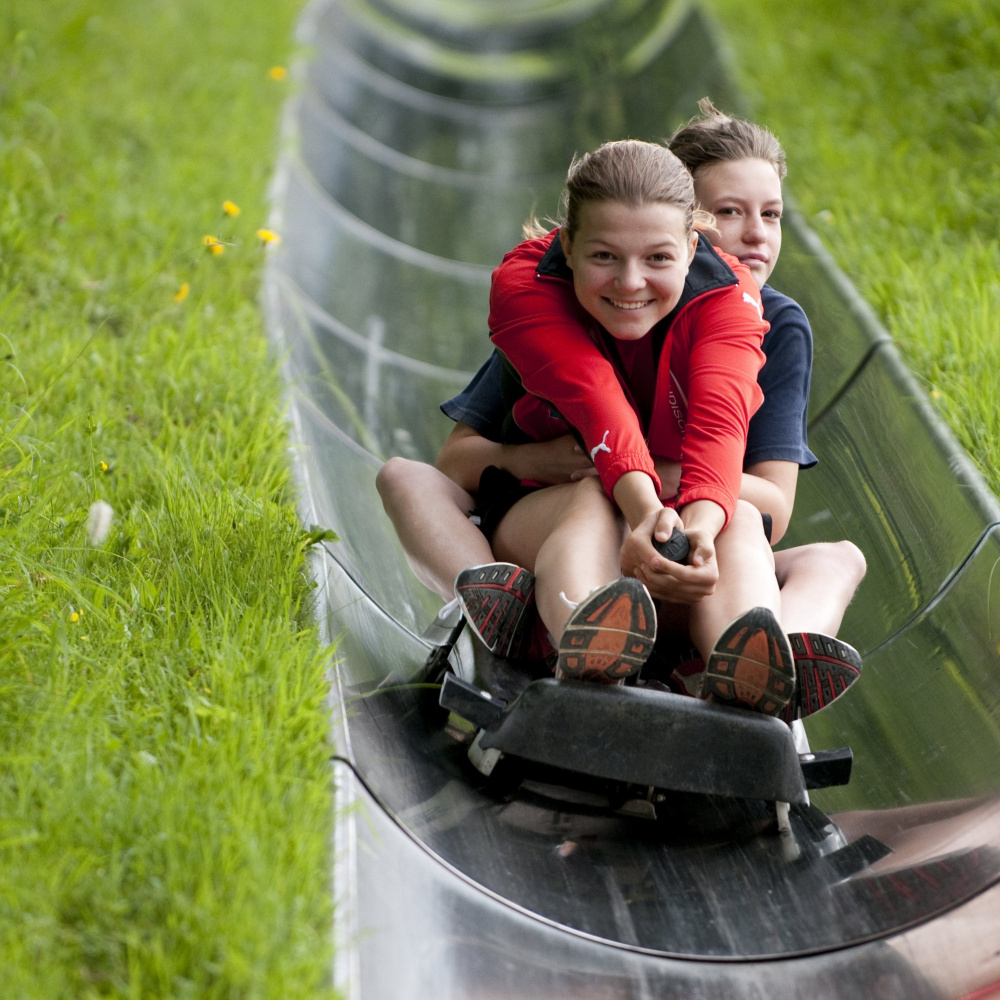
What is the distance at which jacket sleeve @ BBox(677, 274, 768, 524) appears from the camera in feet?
5.73

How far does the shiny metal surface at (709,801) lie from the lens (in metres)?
1.62

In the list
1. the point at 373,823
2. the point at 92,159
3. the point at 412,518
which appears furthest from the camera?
the point at 92,159

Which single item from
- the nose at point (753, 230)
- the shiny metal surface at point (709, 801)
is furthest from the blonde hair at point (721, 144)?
the shiny metal surface at point (709, 801)

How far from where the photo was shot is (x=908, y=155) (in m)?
3.87

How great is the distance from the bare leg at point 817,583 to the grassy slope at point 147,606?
738 millimetres

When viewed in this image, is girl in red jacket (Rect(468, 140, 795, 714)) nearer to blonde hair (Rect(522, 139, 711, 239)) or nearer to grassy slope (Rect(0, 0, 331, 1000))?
blonde hair (Rect(522, 139, 711, 239))

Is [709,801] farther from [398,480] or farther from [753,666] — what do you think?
[398,480]

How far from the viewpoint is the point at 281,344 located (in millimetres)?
Answer: 2971

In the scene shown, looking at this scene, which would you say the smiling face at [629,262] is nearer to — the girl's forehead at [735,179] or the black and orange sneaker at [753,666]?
the girl's forehead at [735,179]

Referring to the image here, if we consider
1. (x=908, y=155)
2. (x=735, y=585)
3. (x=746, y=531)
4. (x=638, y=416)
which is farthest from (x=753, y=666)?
(x=908, y=155)

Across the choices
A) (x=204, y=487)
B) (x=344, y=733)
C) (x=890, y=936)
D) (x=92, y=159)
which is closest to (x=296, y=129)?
(x=92, y=159)

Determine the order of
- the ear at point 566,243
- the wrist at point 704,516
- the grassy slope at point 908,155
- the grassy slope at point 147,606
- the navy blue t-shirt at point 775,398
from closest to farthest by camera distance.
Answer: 1. the grassy slope at point 147,606
2. the wrist at point 704,516
3. the ear at point 566,243
4. the navy blue t-shirt at point 775,398
5. the grassy slope at point 908,155

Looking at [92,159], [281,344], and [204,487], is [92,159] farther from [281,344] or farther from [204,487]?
[204,487]

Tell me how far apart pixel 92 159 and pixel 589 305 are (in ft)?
7.90
